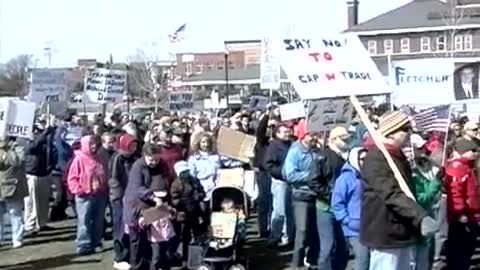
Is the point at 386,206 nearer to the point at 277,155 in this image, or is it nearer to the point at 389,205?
the point at 389,205

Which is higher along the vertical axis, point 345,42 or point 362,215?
point 345,42

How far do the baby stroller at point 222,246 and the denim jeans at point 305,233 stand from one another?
2.23 feet

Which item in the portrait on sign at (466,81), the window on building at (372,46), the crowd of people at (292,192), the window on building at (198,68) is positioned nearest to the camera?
the crowd of people at (292,192)

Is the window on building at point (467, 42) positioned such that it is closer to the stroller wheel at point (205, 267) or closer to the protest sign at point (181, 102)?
the protest sign at point (181, 102)

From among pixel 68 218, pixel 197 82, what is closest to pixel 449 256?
pixel 68 218

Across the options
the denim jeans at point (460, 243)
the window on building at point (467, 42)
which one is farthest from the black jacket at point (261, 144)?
the window on building at point (467, 42)

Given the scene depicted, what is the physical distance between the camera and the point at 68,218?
22.2 metres

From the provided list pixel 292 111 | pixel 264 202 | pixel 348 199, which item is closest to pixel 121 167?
pixel 264 202

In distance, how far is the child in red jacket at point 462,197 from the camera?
13.6 meters

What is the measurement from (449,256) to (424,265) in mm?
2990

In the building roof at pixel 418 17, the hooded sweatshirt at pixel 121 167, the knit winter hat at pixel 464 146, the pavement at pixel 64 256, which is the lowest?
the pavement at pixel 64 256

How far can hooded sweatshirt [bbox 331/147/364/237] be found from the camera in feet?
39.3

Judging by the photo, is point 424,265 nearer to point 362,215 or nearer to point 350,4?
point 362,215

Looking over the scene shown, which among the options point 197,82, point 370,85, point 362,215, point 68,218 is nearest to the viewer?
point 362,215
